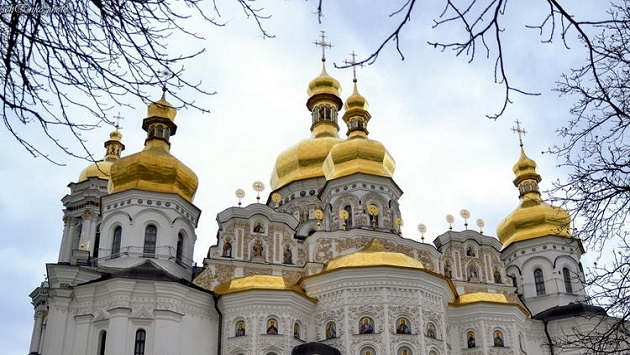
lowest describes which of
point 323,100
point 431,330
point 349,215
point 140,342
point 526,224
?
point 140,342

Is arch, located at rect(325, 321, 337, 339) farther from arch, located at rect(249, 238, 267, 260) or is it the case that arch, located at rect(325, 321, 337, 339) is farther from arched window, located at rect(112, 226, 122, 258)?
arched window, located at rect(112, 226, 122, 258)

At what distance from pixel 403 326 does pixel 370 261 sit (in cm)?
229

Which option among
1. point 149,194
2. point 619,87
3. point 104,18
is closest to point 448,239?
point 149,194

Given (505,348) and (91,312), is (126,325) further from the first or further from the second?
(505,348)

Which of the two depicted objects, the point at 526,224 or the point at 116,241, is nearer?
the point at 116,241

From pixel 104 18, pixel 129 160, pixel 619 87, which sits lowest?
pixel 104 18

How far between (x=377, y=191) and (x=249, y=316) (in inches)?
323

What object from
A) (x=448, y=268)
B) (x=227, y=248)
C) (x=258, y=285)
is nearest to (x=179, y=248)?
(x=227, y=248)

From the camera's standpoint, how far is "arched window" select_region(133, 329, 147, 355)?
20531 millimetres

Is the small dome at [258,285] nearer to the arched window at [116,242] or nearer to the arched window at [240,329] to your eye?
the arched window at [240,329]

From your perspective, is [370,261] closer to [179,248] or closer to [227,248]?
[227,248]

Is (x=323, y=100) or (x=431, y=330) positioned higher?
(x=323, y=100)

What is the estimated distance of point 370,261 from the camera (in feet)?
73.0

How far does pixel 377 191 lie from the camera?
27.3 meters
